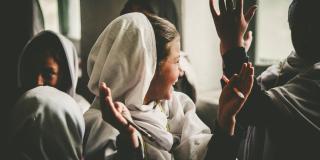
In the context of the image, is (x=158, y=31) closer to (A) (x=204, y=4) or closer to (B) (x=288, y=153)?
(B) (x=288, y=153)

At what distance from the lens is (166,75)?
114cm

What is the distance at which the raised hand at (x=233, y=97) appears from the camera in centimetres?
101

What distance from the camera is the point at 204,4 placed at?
223 cm

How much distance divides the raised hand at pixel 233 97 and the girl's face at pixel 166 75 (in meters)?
0.19

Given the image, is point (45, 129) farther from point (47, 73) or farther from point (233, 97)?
point (233, 97)

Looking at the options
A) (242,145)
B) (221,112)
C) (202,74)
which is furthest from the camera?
(202,74)

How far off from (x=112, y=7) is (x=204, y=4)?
0.63 meters

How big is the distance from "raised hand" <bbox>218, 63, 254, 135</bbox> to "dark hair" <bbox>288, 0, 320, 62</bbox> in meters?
0.25

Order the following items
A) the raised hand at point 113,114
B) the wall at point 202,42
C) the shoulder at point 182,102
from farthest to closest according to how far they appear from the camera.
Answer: the wall at point 202,42 → the shoulder at point 182,102 → the raised hand at point 113,114

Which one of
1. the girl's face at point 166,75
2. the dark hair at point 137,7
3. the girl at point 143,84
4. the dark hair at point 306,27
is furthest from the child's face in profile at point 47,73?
the dark hair at point 306,27

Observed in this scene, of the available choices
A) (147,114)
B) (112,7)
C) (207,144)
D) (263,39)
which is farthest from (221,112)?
(112,7)

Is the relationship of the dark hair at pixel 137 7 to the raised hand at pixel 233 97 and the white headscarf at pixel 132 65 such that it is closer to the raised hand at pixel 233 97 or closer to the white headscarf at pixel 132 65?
the white headscarf at pixel 132 65

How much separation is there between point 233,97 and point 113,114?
15.4 inches

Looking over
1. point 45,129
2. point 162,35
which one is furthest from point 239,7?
point 45,129
